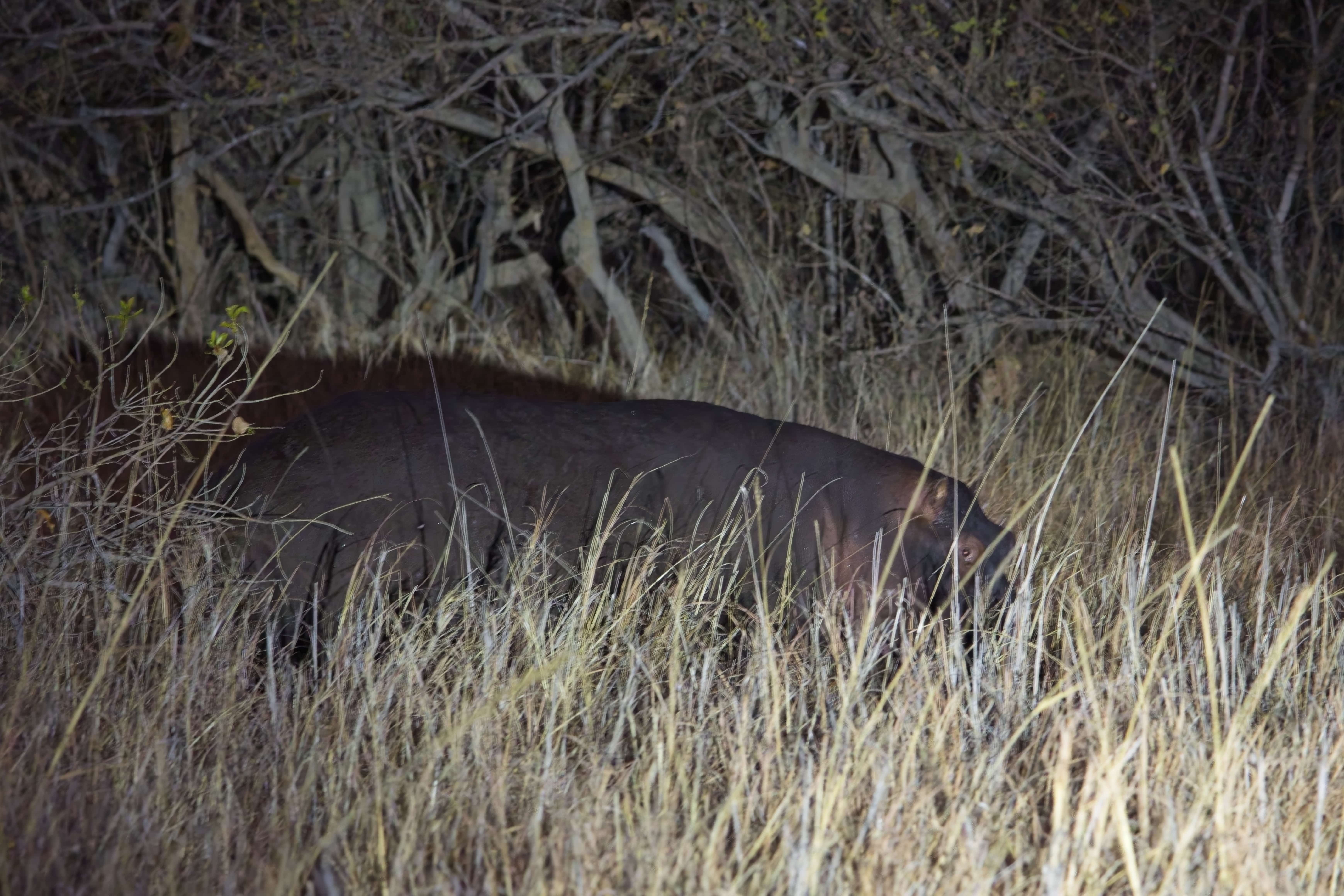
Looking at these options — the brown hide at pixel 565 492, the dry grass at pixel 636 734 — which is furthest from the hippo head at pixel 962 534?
the dry grass at pixel 636 734

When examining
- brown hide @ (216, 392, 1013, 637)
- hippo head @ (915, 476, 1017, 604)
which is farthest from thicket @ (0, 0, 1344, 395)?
hippo head @ (915, 476, 1017, 604)

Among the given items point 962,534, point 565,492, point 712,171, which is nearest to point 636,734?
point 565,492

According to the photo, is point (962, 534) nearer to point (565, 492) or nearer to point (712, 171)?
point (565, 492)

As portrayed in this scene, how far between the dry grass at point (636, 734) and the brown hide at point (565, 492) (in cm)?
17

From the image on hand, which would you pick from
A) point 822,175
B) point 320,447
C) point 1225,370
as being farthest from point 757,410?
point 320,447

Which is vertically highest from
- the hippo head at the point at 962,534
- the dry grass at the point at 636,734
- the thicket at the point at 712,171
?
the thicket at the point at 712,171

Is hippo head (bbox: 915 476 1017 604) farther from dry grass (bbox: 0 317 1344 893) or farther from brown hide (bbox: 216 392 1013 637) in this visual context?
dry grass (bbox: 0 317 1344 893)

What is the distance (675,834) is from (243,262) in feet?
20.6

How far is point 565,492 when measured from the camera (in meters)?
3.50

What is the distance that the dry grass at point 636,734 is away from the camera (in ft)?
7.06

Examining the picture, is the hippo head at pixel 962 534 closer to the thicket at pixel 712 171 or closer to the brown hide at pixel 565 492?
the brown hide at pixel 565 492

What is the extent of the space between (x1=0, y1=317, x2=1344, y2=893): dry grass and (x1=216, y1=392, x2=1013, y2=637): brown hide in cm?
17

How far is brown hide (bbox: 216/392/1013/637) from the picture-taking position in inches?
130

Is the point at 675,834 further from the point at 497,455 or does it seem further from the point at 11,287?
the point at 11,287
